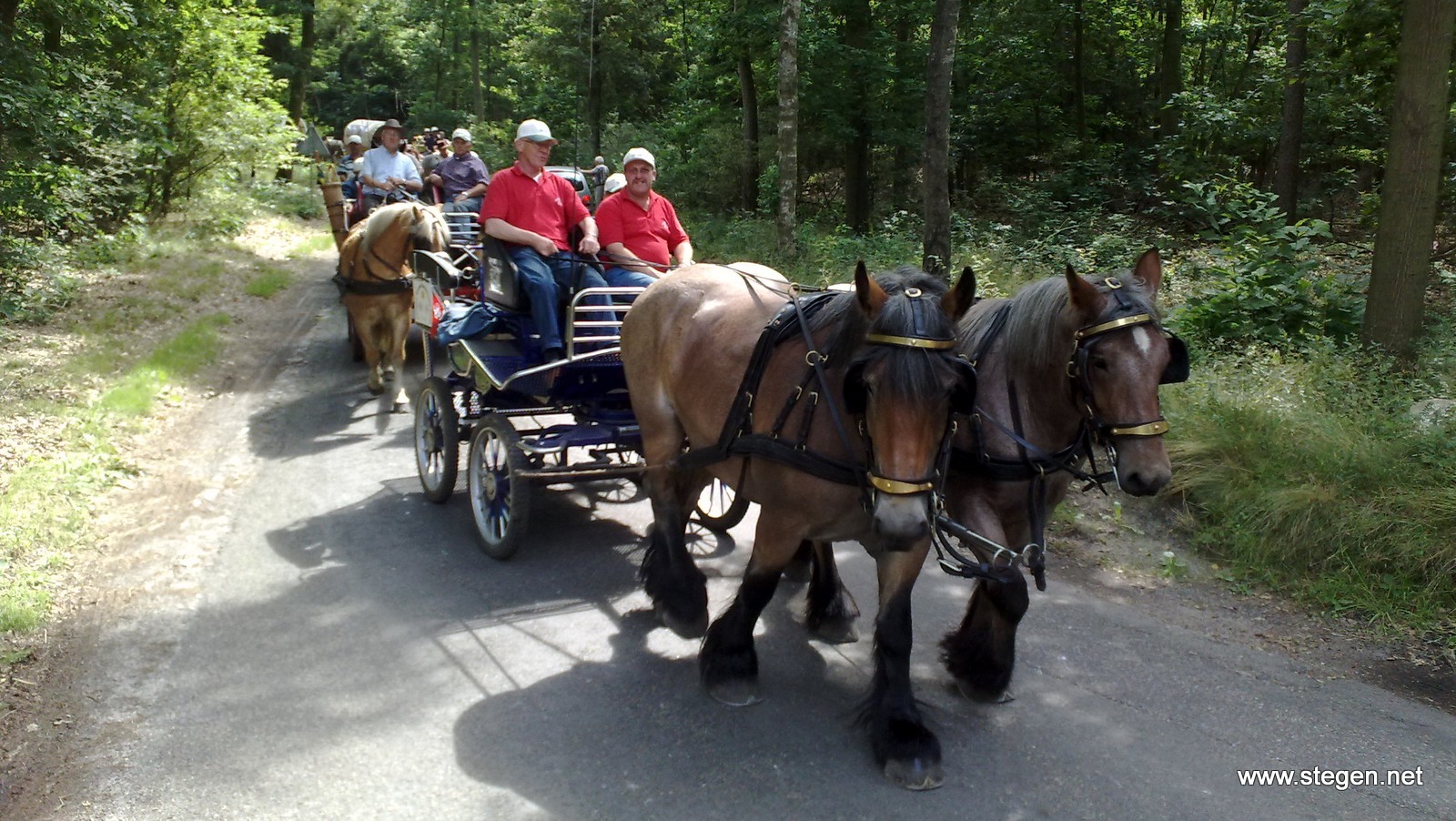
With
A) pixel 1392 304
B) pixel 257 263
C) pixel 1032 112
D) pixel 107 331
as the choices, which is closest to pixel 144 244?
pixel 257 263

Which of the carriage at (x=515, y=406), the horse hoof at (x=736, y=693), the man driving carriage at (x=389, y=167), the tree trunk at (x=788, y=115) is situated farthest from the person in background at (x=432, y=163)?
the horse hoof at (x=736, y=693)

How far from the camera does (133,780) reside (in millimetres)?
3812

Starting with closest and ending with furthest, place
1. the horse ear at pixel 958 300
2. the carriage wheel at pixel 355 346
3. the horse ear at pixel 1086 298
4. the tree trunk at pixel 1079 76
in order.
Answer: the horse ear at pixel 958 300 < the horse ear at pixel 1086 298 < the carriage wheel at pixel 355 346 < the tree trunk at pixel 1079 76

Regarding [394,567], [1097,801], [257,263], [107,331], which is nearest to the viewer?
[1097,801]

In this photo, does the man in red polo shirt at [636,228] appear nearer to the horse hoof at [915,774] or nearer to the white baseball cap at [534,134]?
the white baseball cap at [534,134]

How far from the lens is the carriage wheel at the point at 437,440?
6.74 metres

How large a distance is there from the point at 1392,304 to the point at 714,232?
12100mm

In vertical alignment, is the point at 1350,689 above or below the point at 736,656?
below

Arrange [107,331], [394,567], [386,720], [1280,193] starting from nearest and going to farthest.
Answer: [386,720] → [394,567] → [107,331] → [1280,193]

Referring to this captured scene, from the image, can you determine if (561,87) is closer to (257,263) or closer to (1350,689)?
(257,263)

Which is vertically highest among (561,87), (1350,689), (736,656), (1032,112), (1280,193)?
(561,87)

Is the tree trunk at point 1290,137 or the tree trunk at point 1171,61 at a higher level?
the tree trunk at point 1171,61

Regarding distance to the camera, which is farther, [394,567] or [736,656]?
[394,567]

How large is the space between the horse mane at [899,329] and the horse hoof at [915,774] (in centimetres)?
142
